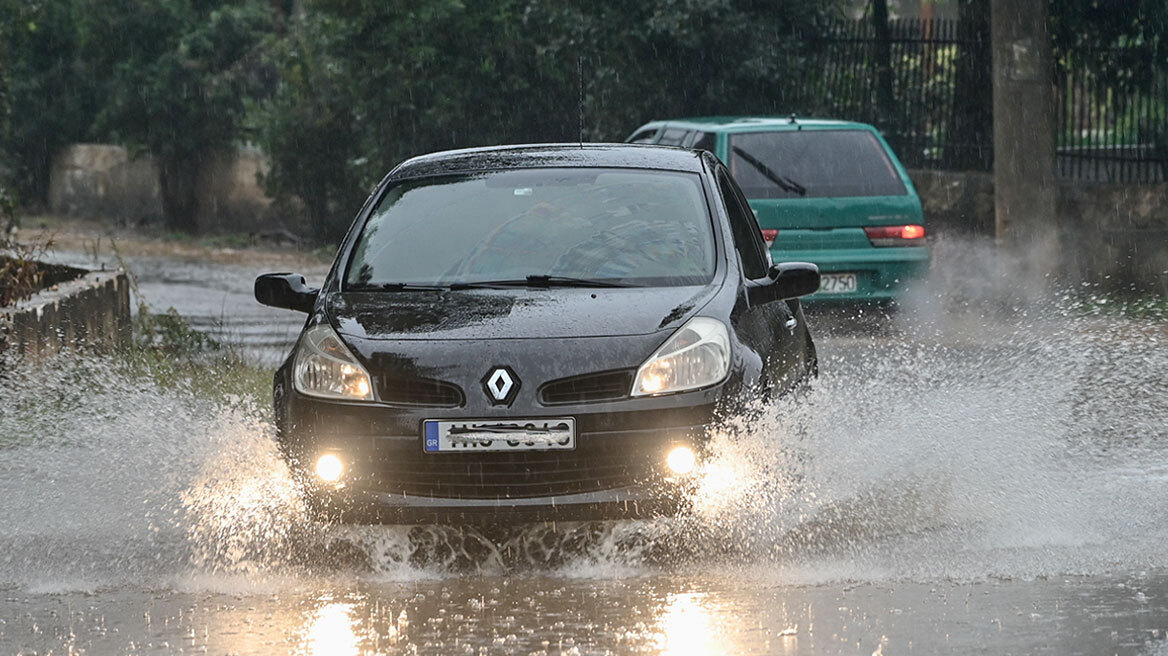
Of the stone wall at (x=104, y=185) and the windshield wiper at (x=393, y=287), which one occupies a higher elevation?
the windshield wiper at (x=393, y=287)

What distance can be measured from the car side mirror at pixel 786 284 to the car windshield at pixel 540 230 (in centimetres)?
22

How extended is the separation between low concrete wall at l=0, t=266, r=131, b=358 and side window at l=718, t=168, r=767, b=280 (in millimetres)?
4194

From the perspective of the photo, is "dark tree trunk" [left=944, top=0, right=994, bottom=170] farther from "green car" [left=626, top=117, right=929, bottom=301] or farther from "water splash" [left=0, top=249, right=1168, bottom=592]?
"water splash" [left=0, top=249, right=1168, bottom=592]

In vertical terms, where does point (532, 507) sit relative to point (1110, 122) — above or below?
below

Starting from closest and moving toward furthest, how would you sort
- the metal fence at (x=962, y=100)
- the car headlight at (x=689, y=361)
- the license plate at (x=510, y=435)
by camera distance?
the license plate at (x=510, y=435) < the car headlight at (x=689, y=361) < the metal fence at (x=962, y=100)

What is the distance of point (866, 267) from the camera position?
44.1 ft

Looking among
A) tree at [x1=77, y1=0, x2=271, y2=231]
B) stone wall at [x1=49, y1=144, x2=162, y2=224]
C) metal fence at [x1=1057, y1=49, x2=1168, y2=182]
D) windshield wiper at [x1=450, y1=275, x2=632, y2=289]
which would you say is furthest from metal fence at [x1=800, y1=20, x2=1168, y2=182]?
windshield wiper at [x1=450, y1=275, x2=632, y2=289]

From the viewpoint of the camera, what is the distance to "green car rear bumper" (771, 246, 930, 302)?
43.9 ft

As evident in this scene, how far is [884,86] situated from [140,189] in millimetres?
13150

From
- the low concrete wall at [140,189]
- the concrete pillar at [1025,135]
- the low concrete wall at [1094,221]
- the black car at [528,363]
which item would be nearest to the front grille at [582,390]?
the black car at [528,363]

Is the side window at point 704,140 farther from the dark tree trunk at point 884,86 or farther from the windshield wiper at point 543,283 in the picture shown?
the dark tree trunk at point 884,86

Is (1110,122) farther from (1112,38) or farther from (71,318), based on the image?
(71,318)

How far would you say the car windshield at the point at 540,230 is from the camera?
7.35m

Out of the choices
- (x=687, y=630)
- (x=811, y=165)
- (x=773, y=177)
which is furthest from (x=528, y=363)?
(x=811, y=165)
